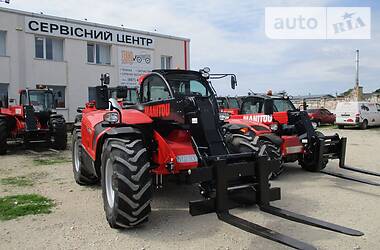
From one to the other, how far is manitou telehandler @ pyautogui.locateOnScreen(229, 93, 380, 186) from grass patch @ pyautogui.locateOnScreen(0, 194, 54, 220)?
13.4ft

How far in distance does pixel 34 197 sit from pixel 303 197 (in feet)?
15.5

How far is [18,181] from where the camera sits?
7.99m

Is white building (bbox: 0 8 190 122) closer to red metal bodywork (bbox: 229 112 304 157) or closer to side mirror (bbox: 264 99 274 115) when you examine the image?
red metal bodywork (bbox: 229 112 304 157)

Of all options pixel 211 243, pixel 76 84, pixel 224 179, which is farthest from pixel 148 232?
pixel 76 84

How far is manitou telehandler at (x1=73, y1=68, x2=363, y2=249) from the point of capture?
14.4 feet

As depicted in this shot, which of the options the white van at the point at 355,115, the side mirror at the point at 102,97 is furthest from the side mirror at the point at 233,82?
the white van at the point at 355,115

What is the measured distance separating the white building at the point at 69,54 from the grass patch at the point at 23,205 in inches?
465

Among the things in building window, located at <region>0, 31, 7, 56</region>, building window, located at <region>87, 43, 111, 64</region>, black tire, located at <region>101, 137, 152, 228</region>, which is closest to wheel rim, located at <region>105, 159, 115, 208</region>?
black tire, located at <region>101, 137, 152, 228</region>

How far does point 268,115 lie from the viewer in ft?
30.5

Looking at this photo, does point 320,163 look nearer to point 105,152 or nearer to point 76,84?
point 105,152

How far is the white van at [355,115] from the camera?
2331 centimetres

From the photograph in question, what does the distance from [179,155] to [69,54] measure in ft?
→ 58.5

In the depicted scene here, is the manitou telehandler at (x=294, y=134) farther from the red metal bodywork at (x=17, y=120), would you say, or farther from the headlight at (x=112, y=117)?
the red metal bodywork at (x=17, y=120)

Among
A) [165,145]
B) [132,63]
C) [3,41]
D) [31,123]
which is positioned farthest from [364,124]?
[165,145]
